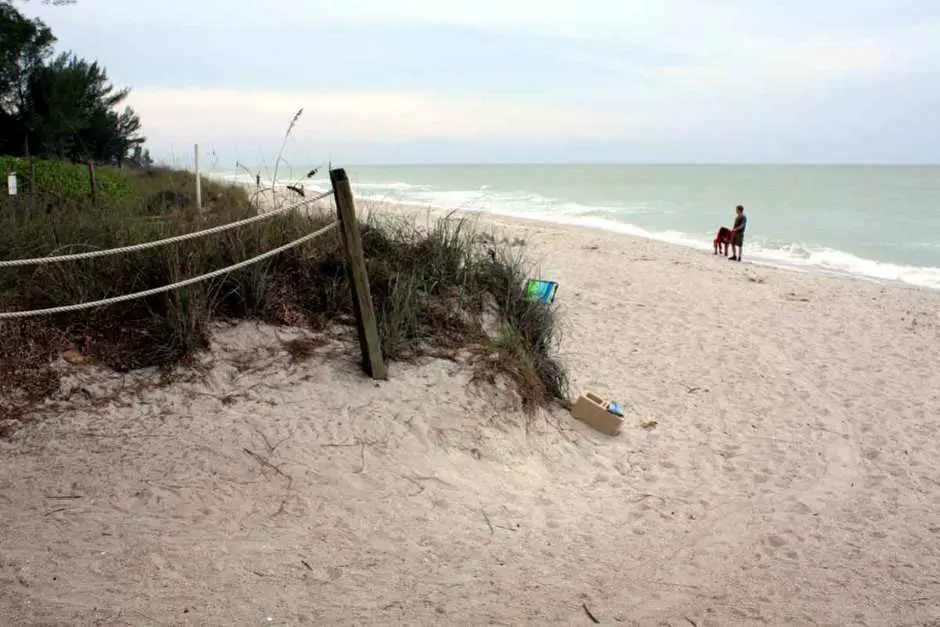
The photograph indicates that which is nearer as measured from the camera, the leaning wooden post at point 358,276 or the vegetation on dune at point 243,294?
the leaning wooden post at point 358,276

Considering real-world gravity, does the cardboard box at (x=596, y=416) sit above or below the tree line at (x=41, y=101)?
below

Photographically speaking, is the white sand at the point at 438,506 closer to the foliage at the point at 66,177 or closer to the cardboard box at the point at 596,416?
the cardboard box at the point at 596,416

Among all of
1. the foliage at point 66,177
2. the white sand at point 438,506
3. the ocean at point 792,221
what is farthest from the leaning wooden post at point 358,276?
the foliage at point 66,177

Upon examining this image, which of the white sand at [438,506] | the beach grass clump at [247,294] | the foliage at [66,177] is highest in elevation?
the foliage at [66,177]

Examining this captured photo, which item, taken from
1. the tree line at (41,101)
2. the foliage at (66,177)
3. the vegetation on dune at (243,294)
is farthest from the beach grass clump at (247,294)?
the tree line at (41,101)

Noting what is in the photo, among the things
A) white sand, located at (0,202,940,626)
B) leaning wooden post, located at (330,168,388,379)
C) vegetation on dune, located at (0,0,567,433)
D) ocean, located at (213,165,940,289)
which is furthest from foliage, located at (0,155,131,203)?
white sand, located at (0,202,940,626)

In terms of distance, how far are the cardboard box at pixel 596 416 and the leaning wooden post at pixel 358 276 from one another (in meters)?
1.51

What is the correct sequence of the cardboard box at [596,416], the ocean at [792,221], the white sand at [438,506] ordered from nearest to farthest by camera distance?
the white sand at [438,506], the cardboard box at [596,416], the ocean at [792,221]

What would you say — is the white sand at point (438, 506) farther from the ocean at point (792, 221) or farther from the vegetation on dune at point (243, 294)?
the ocean at point (792, 221)

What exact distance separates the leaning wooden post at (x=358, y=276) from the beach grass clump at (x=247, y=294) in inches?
11.7

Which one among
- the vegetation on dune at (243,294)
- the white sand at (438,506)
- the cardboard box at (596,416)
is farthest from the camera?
the cardboard box at (596,416)

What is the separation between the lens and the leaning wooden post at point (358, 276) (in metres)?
4.61

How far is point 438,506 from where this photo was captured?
4.05 meters

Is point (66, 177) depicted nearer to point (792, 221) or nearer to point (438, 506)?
point (438, 506)
